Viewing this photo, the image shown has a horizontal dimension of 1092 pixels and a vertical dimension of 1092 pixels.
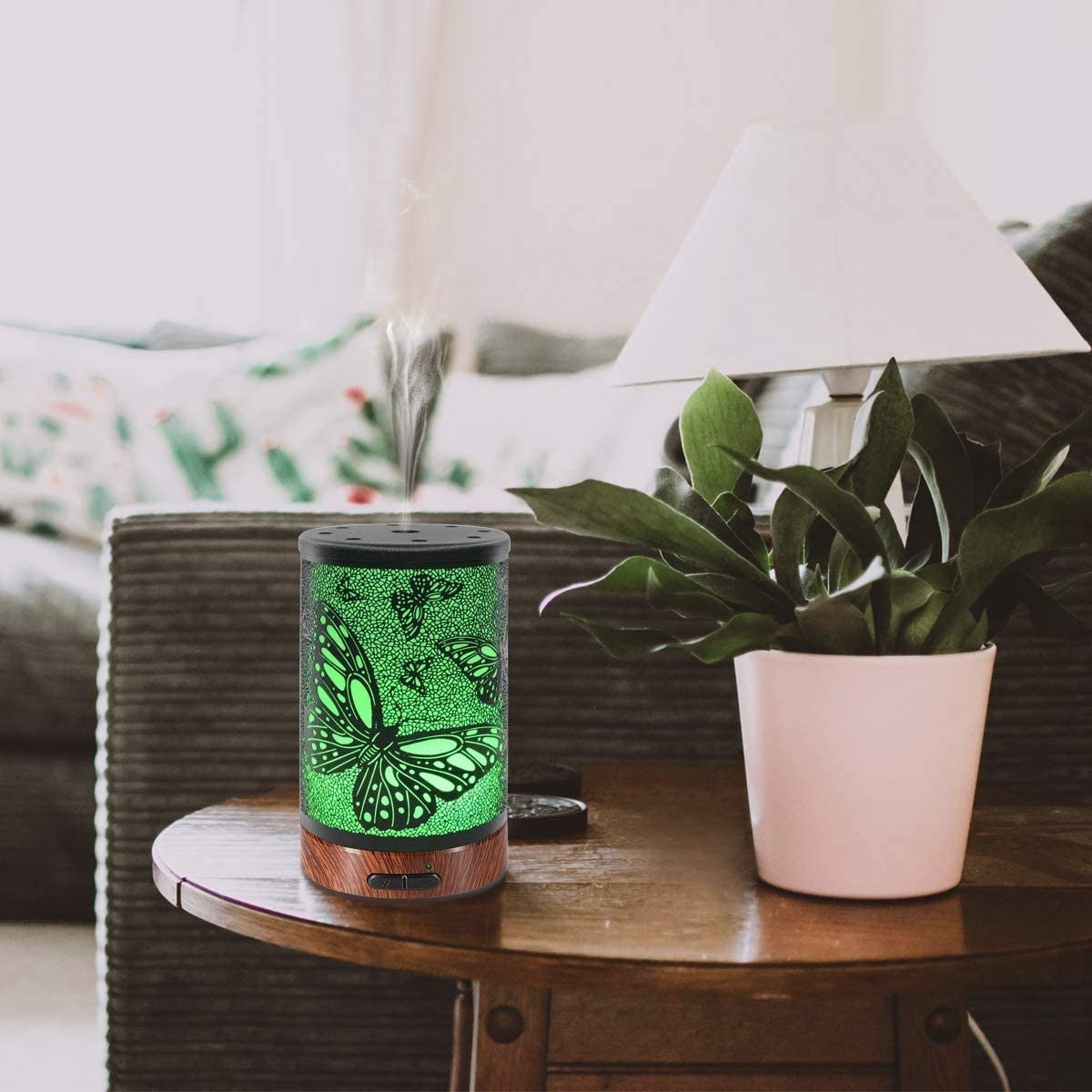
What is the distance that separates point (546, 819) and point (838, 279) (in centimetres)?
36

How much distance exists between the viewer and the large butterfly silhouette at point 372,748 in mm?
601

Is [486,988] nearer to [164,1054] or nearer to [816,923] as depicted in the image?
[816,923]

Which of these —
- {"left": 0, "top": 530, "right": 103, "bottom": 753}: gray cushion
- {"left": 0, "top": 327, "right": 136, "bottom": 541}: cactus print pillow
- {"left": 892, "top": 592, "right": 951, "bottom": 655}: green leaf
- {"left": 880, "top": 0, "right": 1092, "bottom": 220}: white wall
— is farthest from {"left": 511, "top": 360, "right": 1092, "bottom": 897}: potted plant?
{"left": 0, "top": 327, "right": 136, "bottom": 541}: cactus print pillow

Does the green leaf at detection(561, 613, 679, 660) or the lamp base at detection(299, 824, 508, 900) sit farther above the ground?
the green leaf at detection(561, 613, 679, 660)

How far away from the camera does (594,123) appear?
2891 millimetres

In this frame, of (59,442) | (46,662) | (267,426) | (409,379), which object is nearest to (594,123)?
(267,426)

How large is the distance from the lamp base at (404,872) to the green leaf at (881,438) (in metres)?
0.26

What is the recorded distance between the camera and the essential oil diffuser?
0.60 m

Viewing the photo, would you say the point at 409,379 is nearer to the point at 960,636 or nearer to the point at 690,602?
the point at 690,602

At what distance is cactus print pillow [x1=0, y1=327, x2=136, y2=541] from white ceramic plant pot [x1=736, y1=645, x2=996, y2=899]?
1.40 metres

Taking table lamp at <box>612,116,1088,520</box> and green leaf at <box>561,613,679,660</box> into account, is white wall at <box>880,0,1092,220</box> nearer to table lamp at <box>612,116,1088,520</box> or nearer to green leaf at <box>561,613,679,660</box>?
table lamp at <box>612,116,1088,520</box>

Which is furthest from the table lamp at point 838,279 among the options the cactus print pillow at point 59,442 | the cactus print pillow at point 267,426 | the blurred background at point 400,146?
the blurred background at point 400,146

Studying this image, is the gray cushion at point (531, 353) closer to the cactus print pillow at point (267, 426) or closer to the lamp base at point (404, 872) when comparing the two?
the cactus print pillow at point (267, 426)

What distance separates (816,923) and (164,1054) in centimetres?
60
